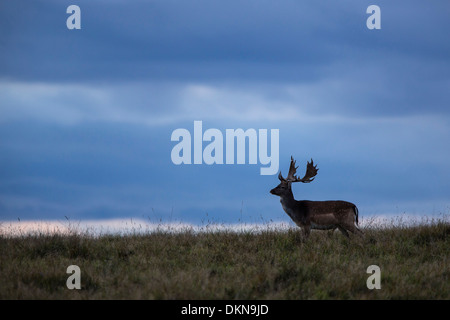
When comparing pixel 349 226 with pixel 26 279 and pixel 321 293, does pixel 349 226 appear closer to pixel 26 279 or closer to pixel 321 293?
pixel 321 293

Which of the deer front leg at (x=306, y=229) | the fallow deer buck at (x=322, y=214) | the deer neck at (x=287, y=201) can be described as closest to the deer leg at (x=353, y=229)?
the fallow deer buck at (x=322, y=214)

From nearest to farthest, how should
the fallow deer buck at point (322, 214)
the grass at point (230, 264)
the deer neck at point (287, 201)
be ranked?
1. the grass at point (230, 264)
2. the fallow deer buck at point (322, 214)
3. the deer neck at point (287, 201)

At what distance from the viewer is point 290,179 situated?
15336mm

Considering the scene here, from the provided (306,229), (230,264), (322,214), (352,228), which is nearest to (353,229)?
(352,228)

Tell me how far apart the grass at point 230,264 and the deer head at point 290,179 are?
4.13ft

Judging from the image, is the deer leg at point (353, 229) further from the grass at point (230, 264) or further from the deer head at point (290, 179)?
the deer head at point (290, 179)

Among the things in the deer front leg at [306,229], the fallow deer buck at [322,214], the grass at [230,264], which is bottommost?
the grass at [230,264]

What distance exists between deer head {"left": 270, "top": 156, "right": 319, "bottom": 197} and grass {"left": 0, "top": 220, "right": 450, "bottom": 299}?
1259 mm

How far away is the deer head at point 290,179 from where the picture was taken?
1518cm

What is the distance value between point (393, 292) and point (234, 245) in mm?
4754

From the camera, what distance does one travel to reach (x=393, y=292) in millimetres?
9086

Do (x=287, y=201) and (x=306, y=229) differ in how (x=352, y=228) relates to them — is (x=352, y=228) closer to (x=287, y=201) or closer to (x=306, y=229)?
(x=306, y=229)

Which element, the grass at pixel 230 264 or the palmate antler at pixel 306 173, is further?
the palmate antler at pixel 306 173
